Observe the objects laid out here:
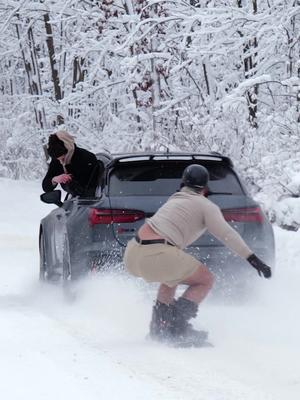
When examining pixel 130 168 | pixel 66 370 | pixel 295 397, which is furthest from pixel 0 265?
pixel 295 397

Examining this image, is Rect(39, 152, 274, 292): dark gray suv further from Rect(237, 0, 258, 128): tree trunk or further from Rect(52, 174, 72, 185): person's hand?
Rect(237, 0, 258, 128): tree trunk

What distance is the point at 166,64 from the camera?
17297mm

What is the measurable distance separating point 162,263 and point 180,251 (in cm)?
19

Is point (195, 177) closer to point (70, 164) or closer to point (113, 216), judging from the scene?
point (113, 216)

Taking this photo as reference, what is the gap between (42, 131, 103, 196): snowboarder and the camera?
29.8 feet

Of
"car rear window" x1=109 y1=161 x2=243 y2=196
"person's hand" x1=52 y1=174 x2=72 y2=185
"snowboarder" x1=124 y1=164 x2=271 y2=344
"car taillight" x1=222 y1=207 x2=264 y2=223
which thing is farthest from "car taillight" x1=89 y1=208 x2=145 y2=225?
"person's hand" x1=52 y1=174 x2=72 y2=185

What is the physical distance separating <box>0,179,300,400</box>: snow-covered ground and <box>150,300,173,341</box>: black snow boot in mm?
118

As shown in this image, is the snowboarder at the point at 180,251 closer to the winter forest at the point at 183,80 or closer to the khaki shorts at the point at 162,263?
the khaki shorts at the point at 162,263

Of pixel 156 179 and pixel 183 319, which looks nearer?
pixel 183 319

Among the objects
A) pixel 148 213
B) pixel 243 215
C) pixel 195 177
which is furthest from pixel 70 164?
pixel 195 177

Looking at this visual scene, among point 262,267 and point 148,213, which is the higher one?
point 262,267

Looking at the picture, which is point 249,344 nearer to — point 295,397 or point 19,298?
point 295,397

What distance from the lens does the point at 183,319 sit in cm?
666

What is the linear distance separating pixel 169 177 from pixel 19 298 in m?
2.48
